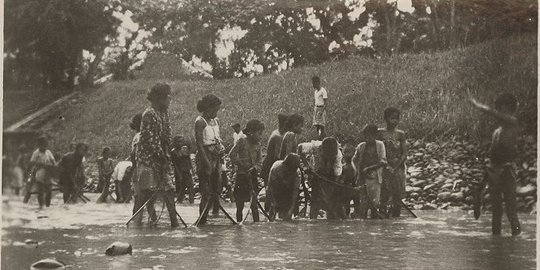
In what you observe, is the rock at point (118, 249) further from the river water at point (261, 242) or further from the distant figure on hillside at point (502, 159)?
the distant figure on hillside at point (502, 159)

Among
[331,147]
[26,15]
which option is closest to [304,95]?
[331,147]

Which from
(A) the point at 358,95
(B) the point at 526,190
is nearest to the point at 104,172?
(A) the point at 358,95

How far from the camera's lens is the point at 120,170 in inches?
212

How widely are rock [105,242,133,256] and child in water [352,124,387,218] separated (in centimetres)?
148

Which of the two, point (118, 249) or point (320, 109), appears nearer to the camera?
point (118, 249)

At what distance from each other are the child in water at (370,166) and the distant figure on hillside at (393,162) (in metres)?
0.04

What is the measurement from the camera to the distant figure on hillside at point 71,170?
541 cm

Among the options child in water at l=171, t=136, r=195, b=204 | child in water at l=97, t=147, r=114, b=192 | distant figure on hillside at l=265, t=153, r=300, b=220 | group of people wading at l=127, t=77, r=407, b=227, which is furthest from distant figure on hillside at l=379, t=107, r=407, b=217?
child in water at l=97, t=147, r=114, b=192

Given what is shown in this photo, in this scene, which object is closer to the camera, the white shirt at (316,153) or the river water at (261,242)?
the river water at (261,242)

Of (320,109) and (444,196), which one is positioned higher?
(320,109)

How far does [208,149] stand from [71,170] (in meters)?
0.88

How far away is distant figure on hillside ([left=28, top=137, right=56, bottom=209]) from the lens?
5.35 metres

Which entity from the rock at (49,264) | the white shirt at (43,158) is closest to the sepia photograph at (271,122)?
the white shirt at (43,158)

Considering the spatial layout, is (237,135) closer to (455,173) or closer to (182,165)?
(182,165)
